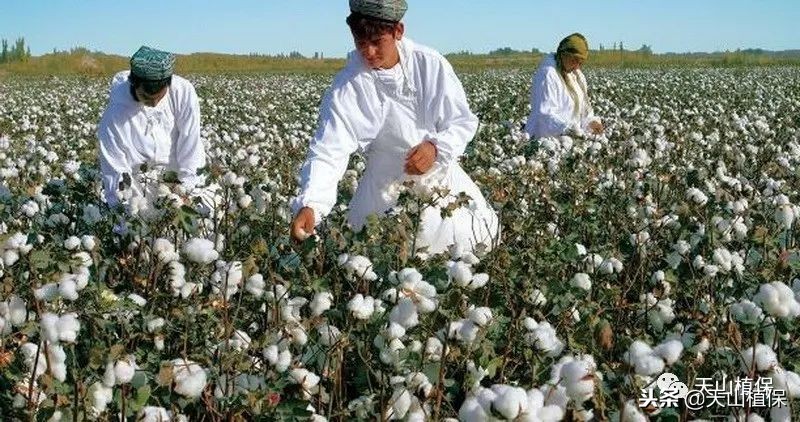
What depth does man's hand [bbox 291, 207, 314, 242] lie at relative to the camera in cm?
→ 344

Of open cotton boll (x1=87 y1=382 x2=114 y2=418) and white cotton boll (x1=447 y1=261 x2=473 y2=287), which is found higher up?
white cotton boll (x1=447 y1=261 x2=473 y2=287)

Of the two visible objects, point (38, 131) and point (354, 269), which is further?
point (38, 131)

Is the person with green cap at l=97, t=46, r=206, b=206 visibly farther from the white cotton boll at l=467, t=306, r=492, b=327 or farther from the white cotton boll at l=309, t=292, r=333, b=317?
the white cotton boll at l=467, t=306, r=492, b=327

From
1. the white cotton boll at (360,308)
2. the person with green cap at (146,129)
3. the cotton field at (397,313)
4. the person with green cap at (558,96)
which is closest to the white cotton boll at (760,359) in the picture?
the cotton field at (397,313)

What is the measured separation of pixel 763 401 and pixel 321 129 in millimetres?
2334

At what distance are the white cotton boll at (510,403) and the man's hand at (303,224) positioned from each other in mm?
1862

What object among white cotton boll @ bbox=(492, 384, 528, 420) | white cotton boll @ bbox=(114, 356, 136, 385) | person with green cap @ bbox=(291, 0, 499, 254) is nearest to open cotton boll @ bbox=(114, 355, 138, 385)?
white cotton boll @ bbox=(114, 356, 136, 385)

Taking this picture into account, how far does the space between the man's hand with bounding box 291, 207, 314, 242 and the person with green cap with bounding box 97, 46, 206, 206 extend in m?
1.65

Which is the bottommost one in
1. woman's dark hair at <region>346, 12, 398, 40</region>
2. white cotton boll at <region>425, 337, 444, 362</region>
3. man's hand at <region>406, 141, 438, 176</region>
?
white cotton boll at <region>425, 337, 444, 362</region>

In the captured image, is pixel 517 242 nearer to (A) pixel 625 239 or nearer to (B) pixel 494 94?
(A) pixel 625 239

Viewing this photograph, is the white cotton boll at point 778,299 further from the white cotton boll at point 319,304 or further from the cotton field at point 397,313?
the white cotton boll at point 319,304

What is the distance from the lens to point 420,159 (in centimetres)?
386

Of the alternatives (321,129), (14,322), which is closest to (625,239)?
(321,129)

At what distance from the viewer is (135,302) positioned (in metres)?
2.85
